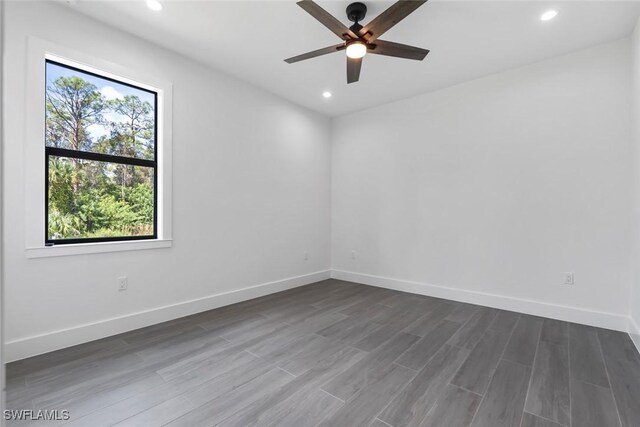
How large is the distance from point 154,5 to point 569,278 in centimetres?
473

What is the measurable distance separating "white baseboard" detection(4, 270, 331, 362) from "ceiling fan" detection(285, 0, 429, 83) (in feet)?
9.07

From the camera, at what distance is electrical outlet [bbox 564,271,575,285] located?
3.04 m

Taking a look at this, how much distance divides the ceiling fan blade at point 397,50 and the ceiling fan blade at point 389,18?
99 millimetres

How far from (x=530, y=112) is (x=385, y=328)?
9.55ft

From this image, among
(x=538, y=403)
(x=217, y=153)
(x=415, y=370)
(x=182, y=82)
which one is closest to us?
(x=538, y=403)

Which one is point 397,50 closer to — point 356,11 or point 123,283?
point 356,11

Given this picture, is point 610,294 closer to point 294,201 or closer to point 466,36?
point 466,36

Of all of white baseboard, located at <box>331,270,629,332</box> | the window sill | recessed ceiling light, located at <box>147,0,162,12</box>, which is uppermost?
recessed ceiling light, located at <box>147,0,162,12</box>

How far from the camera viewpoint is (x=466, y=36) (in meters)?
2.74

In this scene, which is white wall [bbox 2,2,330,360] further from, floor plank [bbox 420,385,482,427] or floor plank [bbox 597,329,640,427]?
floor plank [bbox 597,329,640,427]

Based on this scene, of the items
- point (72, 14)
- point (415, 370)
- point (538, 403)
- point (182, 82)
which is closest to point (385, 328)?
point (415, 370)

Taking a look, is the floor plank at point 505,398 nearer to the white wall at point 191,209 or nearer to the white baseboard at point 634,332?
the white baseboard at point 634,332

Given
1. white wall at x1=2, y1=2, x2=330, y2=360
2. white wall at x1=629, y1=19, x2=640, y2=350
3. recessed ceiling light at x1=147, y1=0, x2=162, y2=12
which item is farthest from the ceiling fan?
white wall at x1=629, y1=19, x2=640, y2=350

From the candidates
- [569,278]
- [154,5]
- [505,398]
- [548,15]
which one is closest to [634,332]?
[569,278]
